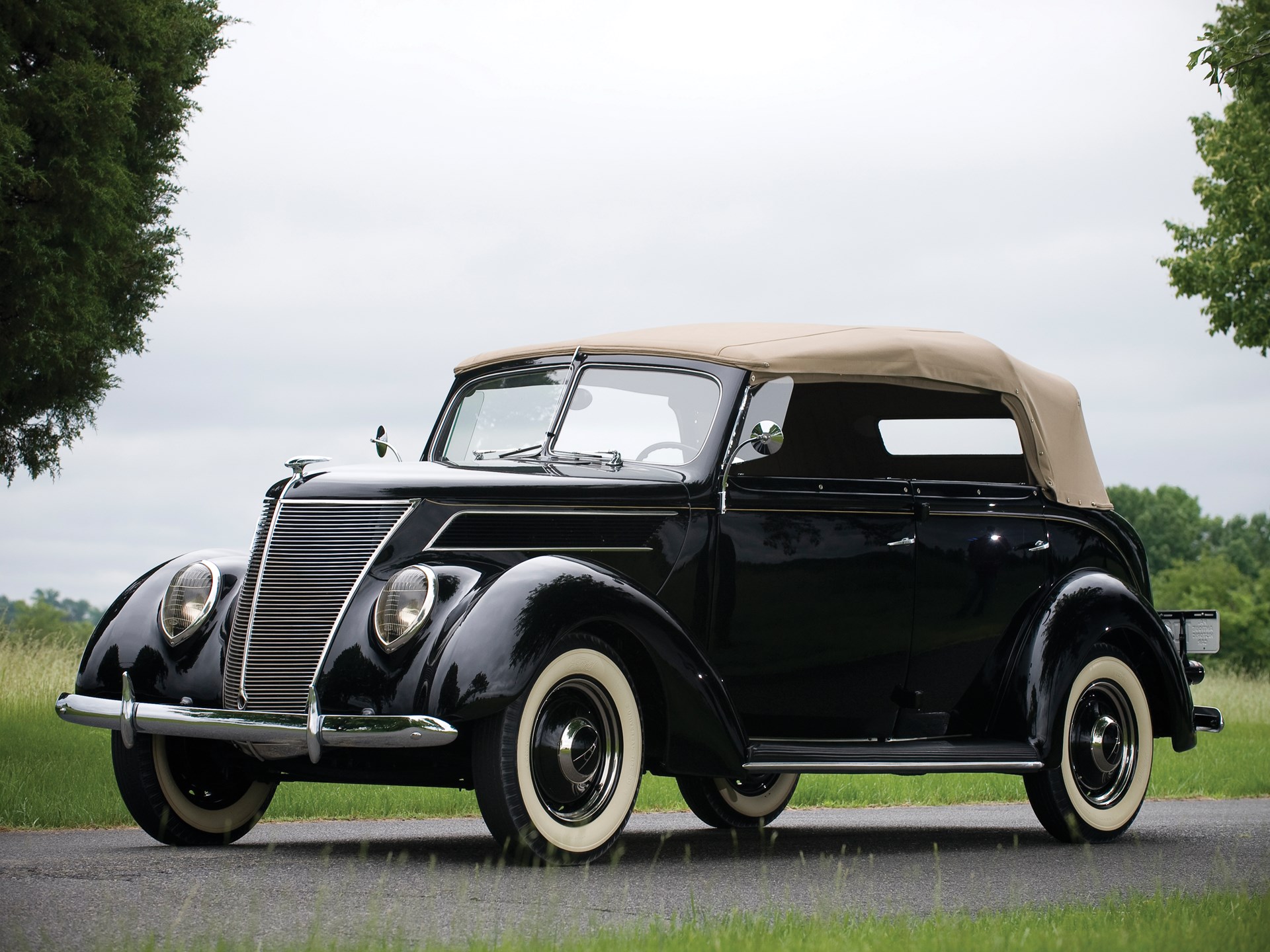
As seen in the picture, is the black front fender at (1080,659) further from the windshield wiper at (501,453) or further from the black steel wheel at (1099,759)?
the windshield wiper at (501,453)

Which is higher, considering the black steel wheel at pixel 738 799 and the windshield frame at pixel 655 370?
the windshield frame at pixel 655 370

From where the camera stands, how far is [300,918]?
14.9 feet

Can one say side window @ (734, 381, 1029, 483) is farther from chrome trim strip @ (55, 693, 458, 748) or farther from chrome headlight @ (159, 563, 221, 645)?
chrome trim strip @ (55, 693, 458, 748)

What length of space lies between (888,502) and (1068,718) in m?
1.50

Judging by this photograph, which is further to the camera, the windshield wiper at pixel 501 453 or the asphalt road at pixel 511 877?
the windshield wiper at pixel 501 453

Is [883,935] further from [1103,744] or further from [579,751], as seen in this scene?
[1103,744]

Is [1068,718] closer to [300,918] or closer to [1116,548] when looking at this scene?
[1116,548]

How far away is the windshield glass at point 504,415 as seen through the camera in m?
7.44

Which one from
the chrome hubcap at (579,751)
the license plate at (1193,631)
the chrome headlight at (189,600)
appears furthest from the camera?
the license plate at (1193,631)

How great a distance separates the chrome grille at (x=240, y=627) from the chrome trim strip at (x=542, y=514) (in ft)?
2.72

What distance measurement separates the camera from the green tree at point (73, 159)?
1614cm

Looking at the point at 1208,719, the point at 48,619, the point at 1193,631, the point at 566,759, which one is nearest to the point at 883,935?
the point at 566,759

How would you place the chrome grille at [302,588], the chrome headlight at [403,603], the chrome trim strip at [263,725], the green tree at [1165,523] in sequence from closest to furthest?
the chrome trim strip at [263,725], the chrome headlight at [403,603], the chrome grille at [302,588], the green tree at [1165,523]

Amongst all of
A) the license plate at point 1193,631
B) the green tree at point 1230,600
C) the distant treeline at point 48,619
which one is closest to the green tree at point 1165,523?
the green tree at point 1230,600
